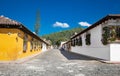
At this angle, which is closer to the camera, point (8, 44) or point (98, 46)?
point (8, 44)

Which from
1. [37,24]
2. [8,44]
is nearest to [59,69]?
[8,44]

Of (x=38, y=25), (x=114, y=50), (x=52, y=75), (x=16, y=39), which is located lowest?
(x=52, y=75)

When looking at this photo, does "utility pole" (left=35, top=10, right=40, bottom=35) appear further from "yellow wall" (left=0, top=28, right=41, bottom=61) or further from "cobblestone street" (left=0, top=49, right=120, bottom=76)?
"cobblestone street" (left=0, top=49, right=120, bottom=76)

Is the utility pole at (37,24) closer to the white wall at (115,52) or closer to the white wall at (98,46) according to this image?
the white wall at (98,46)

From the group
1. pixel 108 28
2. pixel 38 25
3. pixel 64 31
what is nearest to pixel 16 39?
pixel 108 28

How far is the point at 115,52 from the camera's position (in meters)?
16.0

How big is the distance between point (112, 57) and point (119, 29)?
2723mm

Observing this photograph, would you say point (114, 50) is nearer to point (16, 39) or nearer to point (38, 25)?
point (16, 39)

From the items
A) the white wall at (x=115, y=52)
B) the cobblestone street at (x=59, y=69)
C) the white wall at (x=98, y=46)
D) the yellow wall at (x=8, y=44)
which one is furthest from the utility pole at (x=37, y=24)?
the cobblestone street at (x=59, y=69)

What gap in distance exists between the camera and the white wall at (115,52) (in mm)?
15859

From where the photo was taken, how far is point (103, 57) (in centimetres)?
1759

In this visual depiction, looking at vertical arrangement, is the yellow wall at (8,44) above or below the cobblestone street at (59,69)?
above

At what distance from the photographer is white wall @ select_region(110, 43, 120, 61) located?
1586 centimetres

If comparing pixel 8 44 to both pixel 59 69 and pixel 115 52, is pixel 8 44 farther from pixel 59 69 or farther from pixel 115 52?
pixel 115 52
